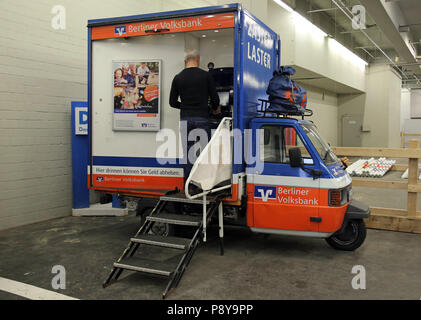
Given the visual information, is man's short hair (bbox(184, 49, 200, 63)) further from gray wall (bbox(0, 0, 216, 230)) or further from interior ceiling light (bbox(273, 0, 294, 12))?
interior ceiling light (bbox(273, 0, 294, 12))

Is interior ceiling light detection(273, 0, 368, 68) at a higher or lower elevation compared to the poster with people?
higher

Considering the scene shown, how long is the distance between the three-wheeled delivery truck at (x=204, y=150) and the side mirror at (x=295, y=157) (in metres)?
0.01

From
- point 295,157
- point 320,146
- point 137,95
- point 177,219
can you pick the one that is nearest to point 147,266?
point 177,219

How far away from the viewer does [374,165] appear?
14.7 m

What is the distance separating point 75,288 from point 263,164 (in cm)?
272

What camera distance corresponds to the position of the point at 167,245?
14.6ft

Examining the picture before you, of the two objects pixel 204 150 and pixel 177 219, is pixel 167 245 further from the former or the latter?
pixel 204 150

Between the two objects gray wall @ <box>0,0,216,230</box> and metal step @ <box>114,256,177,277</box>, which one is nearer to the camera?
metal step @ <box>114,256,177,277</box>

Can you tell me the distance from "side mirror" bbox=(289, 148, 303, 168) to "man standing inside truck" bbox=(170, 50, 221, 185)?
1141 millimetres

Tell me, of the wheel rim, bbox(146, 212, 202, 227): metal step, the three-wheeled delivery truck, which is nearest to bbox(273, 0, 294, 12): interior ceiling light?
the three-wheeled delivery truck

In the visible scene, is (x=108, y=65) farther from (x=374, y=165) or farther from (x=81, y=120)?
(x=374, y=165)

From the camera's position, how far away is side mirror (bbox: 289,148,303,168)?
5.01 meters

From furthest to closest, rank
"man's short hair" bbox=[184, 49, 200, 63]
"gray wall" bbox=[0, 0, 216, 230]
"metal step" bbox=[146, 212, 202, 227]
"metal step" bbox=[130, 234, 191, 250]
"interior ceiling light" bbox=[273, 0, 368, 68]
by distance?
"interior ceiling light" bbox=[273, 0, 368, 68] → "gray wall" bbox=[0, 0, 216, 230] → "man's short hair" bbox=[184, 49, 200, 63] → "metal step" bbox=[146, 212, 202, 227] → "metal step" bbox=[130, 234, 191, 250]

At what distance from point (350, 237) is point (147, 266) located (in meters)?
2.92
